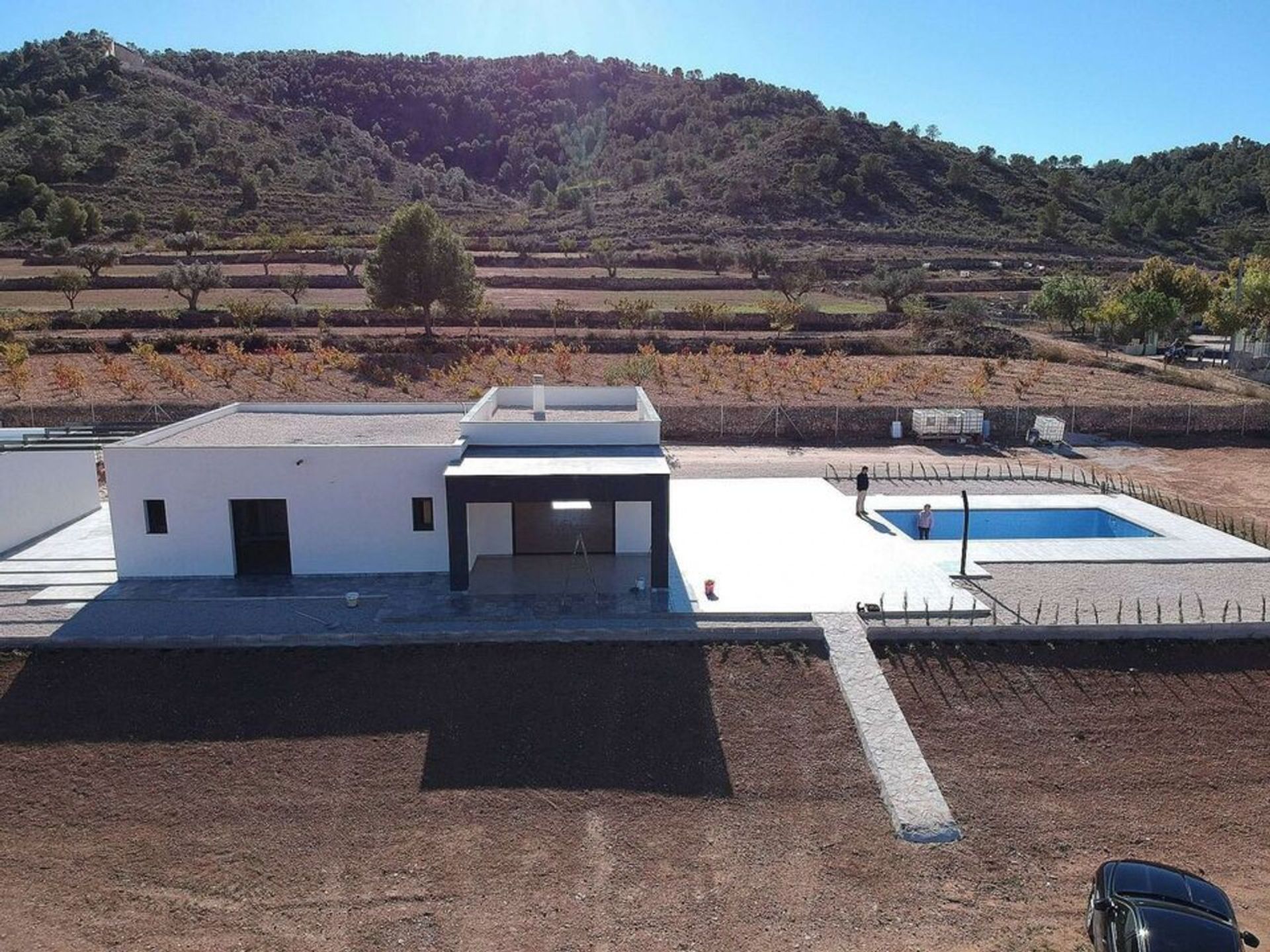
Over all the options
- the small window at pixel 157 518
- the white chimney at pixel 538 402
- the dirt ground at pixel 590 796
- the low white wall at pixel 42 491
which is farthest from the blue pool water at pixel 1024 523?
the low white wall at pixel 42 491

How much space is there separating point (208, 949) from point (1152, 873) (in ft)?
32.2

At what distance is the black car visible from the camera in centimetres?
830

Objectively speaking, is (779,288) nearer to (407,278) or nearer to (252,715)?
(407,278)

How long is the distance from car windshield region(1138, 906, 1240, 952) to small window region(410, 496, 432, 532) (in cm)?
1254

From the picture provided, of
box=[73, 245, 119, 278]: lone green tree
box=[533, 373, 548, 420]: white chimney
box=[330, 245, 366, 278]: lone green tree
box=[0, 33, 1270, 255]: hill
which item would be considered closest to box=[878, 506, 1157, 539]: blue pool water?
box=[533, 373, 548, 420]: white chimney

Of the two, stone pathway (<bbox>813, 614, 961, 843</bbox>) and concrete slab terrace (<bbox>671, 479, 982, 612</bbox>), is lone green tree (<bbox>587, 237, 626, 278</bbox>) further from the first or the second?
stone pathway (<bbox>813, 614, 961, 843</bbox>)

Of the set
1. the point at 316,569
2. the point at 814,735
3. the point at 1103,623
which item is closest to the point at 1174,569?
the point at 1103,623

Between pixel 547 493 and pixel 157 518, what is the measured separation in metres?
7.48

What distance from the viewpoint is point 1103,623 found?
581 inches

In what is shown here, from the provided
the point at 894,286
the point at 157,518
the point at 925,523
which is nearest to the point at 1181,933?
the point at 925,523

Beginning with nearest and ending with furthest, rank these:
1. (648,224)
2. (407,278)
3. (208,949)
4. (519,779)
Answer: (208,949)
(519,779)
(407,278)
(648,224)

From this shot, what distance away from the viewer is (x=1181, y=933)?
835cm

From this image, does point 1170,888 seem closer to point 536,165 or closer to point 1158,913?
point 1158,913

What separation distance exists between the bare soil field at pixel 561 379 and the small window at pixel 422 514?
1497cm
